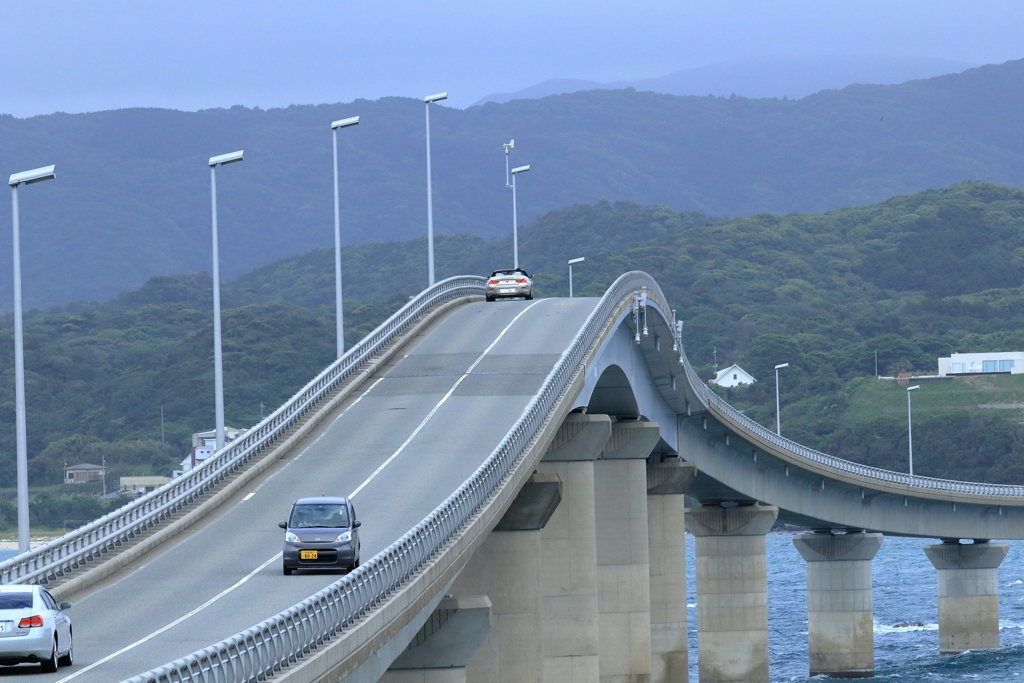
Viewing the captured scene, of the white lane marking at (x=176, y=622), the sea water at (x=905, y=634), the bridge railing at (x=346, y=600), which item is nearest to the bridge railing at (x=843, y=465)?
the sea water at (x=905, y=634)

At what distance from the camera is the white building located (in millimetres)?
193250

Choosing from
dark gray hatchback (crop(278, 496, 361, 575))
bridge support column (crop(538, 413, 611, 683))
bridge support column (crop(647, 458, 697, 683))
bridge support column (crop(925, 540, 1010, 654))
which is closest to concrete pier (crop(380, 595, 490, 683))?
dark gray hatchback (crop(278, 496, 361, 575))

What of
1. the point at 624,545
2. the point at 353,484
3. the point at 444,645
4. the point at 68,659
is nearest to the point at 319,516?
the point at 444,645

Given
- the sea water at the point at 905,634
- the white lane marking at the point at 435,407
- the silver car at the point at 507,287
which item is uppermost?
the silver car at the point at 507,287

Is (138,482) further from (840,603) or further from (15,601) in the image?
(15,601)

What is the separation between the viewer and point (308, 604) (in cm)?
2539

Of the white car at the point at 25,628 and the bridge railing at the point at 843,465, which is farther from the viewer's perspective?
the bridge railing at the point at 843,465

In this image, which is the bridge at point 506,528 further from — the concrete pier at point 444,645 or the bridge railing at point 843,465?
the bridge railing at point 843,465

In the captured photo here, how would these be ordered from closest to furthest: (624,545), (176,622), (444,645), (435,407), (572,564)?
(176,622) < (444,645) < (435,407) < (572,564) < (624,545)

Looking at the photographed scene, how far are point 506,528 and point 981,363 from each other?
155806 mm

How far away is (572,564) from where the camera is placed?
178ft

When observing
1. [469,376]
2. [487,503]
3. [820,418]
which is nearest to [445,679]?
[487,503]

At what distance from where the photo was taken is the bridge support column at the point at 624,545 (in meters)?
64.8

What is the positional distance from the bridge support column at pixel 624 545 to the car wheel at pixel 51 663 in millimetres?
41515
